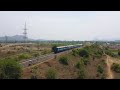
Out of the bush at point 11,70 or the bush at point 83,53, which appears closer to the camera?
the bush at point 11,70

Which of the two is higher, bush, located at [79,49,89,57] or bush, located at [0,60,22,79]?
bush, located at [0,60,22,79]

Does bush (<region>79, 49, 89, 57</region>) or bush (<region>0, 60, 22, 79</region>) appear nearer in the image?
bush (<region>0, 60, 22, 79</region>)

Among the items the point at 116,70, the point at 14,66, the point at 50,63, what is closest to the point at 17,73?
the point at 14,66

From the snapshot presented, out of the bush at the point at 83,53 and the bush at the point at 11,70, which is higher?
the bush at the point at 11,70

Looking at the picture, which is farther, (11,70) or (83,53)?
(83,53)

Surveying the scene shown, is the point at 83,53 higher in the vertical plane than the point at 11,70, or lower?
lower
